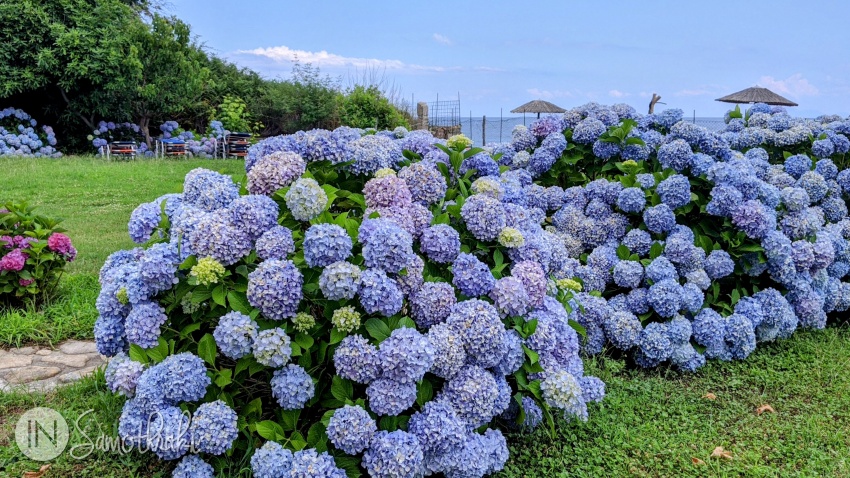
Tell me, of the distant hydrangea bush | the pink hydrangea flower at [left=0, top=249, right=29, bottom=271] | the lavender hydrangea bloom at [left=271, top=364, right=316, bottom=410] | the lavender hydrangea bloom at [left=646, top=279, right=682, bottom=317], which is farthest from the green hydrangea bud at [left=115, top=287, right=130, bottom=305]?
the lavender hydrangea bloom at [left=646, top=279, right=682, bottom=317]

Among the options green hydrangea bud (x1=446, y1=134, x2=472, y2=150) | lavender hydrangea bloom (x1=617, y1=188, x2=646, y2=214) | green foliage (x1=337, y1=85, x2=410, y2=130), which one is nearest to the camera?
green hydrangea bud (x1=446, y1=134, x2=472, y2=150)

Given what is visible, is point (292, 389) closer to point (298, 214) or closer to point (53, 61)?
point (298, 214)

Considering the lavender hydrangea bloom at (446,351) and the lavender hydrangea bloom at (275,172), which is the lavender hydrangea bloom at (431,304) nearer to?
the lavender hydrangea bloom at (446,351)

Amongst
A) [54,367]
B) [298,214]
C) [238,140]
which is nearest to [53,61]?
[238,140]

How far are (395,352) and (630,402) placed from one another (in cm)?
190

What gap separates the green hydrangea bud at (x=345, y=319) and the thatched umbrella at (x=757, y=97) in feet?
55.7

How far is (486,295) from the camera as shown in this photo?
285 centimetres

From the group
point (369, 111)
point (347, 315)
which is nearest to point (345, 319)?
point (347, 315)

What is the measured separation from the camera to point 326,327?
2584 mm

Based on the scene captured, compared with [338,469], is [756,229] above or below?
above

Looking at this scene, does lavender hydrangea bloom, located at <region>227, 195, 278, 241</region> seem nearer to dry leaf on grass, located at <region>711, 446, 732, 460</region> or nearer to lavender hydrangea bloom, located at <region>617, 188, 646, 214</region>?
dry leaf on grass, located at <region>711, 446, 732, 460</region>

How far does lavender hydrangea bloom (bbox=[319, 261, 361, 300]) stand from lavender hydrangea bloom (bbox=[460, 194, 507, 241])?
73 centimetres

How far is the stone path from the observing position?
147 inches

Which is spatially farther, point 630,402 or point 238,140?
point 238,140
